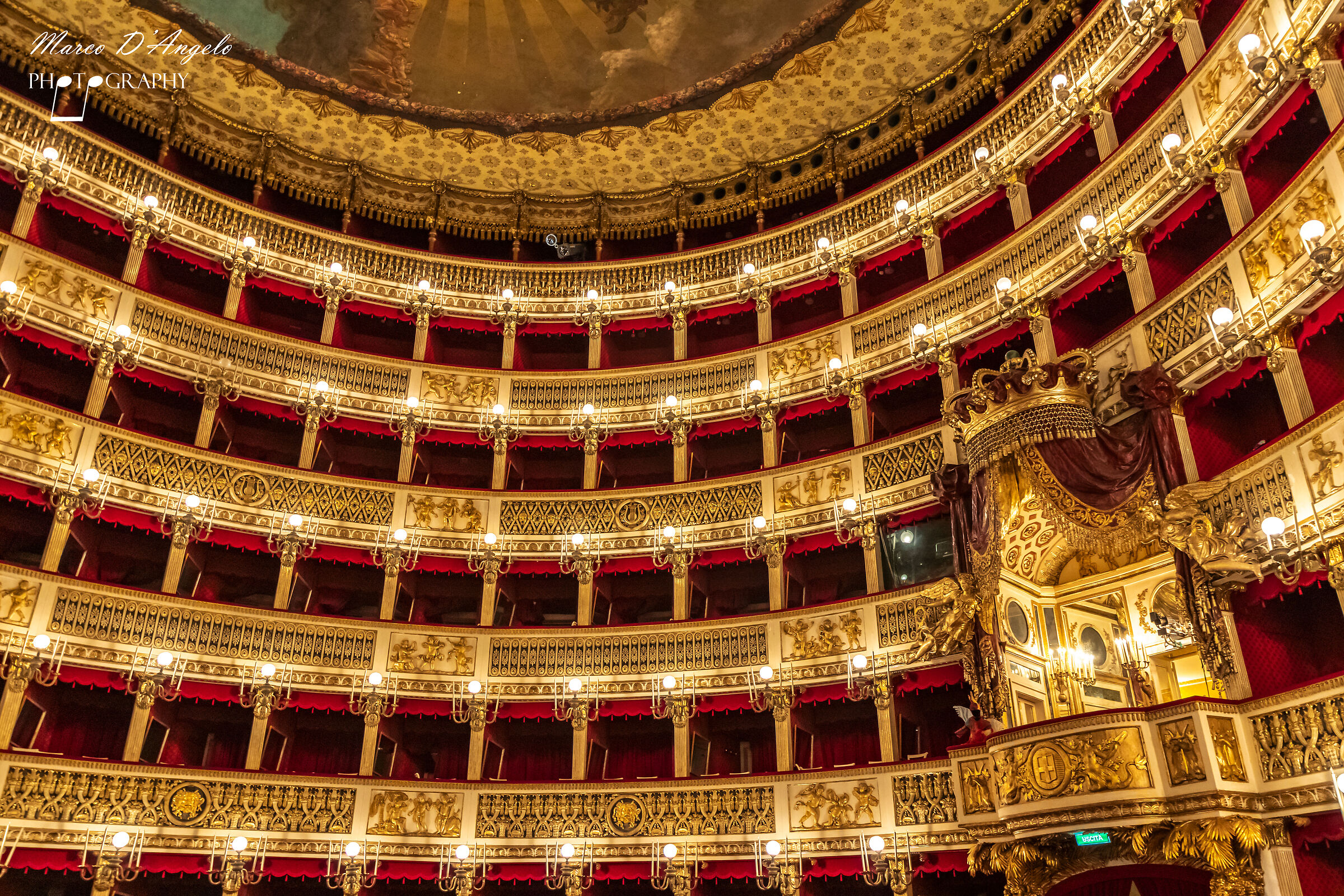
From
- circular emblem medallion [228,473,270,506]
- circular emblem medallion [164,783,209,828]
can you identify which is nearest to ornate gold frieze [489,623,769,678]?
circular emblem medallion [164,783,209,828]

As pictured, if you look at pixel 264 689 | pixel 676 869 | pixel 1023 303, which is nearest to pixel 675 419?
pixel 1023 303

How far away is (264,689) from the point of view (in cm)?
1900

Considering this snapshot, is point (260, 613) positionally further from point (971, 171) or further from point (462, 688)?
point (971, 171)

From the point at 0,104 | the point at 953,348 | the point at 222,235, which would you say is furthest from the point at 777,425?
the point at 0,104

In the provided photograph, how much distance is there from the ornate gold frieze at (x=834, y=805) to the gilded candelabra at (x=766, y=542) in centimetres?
474

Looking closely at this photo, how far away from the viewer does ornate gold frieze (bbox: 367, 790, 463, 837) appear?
18.6 m

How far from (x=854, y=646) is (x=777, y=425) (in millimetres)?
5775

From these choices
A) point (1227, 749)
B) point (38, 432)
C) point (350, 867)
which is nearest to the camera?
point (1227, 749)

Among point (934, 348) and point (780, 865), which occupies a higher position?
point (934, 348)

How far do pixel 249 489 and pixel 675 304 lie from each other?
35.1 ft

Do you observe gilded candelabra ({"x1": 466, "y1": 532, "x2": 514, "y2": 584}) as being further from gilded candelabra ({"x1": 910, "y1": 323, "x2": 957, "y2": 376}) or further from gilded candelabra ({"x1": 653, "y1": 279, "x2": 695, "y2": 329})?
gilded candelabra ({"x1": 910, "y1": 323, "x2": 957, "y2": 376})

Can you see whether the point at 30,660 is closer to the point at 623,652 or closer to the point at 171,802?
the point at 171,802

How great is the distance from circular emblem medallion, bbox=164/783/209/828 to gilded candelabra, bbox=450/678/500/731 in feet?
15.4

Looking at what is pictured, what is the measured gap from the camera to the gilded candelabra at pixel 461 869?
18.3 meters
